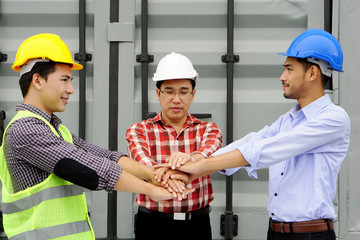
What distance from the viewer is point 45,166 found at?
1743 mm

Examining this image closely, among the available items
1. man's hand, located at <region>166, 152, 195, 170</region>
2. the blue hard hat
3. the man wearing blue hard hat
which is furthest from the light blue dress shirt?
man's hand, located at <region>166, 152, 195, 170</region>

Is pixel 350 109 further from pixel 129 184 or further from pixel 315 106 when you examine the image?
pixel 129 184

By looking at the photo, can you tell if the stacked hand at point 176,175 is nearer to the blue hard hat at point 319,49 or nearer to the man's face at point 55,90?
the man's face at point 55,90

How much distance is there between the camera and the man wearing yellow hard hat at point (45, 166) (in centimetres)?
174

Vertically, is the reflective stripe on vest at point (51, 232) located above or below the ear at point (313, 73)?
below

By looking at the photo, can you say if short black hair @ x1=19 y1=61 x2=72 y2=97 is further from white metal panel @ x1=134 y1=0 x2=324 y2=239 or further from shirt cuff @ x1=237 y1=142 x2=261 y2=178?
white metal panel @ x1=134 y1=0 x2=324 y2=239

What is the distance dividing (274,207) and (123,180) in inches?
31.8

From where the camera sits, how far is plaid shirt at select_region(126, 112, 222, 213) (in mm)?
2418

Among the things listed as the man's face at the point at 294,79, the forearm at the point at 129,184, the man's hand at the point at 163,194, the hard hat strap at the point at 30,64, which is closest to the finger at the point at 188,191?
the man's hand at the point at 163,194

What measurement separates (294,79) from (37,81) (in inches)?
51.0

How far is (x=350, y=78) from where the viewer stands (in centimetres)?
294

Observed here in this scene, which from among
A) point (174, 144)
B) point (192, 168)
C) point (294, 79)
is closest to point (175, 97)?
point (174, 144)

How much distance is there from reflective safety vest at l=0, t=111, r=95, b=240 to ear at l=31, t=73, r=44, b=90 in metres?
0.13

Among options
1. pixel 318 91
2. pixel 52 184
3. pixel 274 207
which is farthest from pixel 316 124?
pixel 52 184
